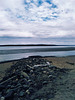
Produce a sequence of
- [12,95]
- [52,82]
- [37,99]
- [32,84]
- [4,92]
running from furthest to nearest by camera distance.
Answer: [52,82], [32,84], [4,92], [12,95], [37,99]

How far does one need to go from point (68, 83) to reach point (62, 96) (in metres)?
1.56

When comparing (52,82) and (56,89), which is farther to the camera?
(52,82)

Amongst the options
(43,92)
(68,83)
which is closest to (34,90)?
(43,92)

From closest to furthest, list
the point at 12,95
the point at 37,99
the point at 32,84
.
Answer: the point at 37,99 < the point at 12,95 < the point at 32,84

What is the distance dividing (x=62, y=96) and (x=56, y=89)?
2.22 ft

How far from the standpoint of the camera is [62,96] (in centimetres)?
449

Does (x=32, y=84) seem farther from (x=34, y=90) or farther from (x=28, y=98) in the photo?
(x=28, y=98)

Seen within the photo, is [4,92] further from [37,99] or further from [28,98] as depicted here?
[37,99]

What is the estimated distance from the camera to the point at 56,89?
16.9 ft

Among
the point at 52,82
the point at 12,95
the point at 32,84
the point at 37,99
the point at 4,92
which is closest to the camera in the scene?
the point at 37,99

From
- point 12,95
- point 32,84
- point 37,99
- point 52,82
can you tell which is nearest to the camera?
point 37,99

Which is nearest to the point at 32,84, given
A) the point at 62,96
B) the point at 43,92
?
the point at 43,92

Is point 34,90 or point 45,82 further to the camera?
point 45,82

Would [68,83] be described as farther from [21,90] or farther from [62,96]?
[21,90]
